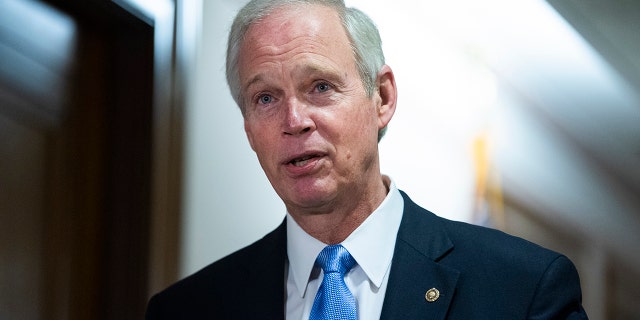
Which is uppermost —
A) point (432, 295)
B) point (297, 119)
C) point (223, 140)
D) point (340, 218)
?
point (223, 140)

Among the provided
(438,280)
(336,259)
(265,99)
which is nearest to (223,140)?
(265,99)

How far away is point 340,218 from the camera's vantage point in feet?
5.55

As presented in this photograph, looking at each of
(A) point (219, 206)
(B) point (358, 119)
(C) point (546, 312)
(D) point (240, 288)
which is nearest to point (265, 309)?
(D) point (240, 288)

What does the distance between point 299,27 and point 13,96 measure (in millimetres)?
668

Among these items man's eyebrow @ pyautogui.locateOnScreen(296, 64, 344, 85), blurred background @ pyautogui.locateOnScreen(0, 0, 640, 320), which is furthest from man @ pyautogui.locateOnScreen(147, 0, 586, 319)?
blurred background @ pyautogui.locateOnScreen(0, 0, 640, 320)

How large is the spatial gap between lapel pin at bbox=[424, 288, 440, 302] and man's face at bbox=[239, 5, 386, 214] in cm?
21

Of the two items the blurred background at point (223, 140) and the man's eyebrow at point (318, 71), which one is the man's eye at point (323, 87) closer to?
the man's eyebrow at point (318, 71)

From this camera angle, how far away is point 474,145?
6.63ft

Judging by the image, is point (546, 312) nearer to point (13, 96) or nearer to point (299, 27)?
point (299, 27)

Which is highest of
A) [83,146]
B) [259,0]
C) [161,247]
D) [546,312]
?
[259,0]

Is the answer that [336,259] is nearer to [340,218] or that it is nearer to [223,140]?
[340,218]

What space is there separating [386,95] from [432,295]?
39 centimetres

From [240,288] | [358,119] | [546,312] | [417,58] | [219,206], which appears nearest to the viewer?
[546,312]

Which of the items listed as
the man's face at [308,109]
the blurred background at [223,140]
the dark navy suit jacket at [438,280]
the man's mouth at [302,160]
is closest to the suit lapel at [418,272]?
the dark navy suit jacket at [438,280]
